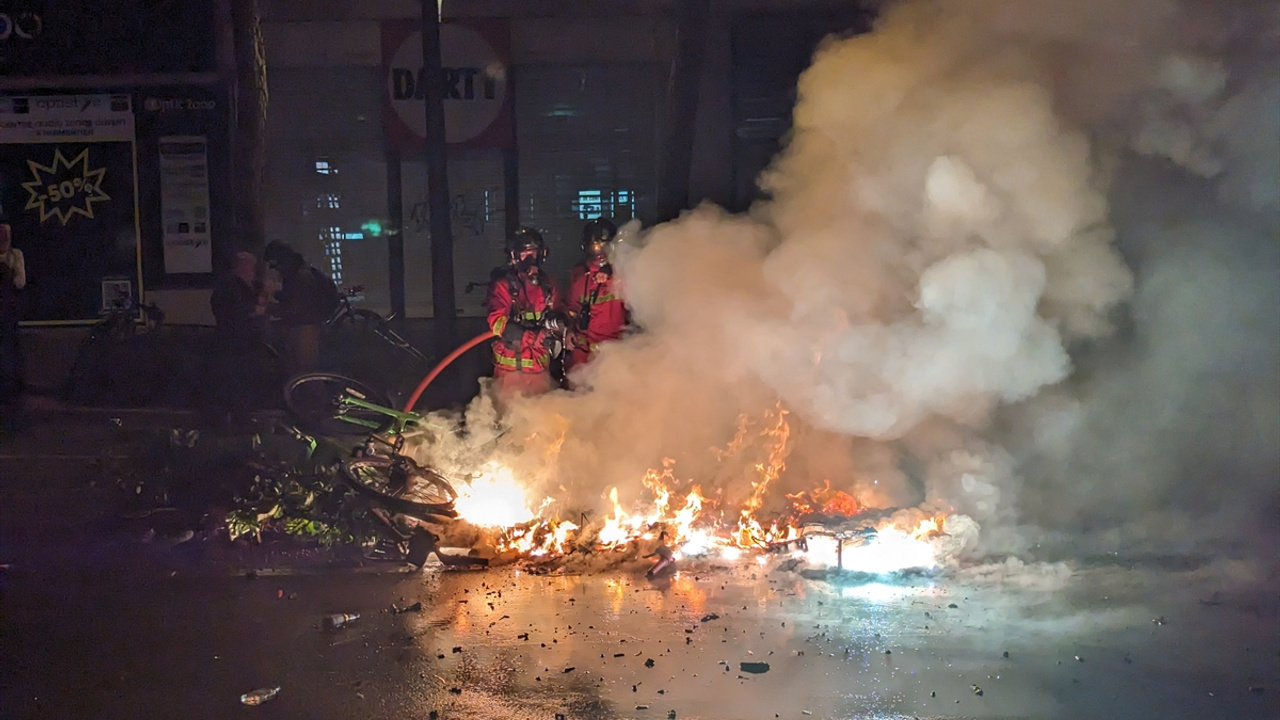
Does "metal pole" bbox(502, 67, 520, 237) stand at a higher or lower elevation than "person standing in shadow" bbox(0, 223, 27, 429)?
higher

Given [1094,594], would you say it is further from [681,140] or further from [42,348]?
[42,348]

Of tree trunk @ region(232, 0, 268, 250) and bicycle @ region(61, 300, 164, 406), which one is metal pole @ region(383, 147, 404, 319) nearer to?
tree trunk @ region(232, 0, 268, 250)

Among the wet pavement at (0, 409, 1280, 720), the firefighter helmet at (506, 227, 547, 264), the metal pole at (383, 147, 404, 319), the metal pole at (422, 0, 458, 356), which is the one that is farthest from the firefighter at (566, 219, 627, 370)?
the metal pole at (383, 147, 404, 319)

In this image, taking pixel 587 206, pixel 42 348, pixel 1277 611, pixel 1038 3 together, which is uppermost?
pixel 1038 3

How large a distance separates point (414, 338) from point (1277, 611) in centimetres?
897

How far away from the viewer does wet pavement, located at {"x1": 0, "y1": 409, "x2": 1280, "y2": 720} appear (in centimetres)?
439

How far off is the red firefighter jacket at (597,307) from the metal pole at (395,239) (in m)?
3.98

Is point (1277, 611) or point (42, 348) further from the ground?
point (42, 348)

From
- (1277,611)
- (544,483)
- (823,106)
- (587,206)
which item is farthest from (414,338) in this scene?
(1277,611)

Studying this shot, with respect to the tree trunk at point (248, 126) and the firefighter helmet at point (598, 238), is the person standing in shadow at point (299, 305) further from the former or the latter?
the firefighter helmet at point (598, 238)

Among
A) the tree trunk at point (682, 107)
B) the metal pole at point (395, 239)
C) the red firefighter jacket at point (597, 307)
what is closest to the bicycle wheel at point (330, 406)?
the red firefighter jacket at point (597, 307)

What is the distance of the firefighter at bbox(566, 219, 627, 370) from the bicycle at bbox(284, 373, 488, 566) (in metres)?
1.47

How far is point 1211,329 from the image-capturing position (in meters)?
7.64

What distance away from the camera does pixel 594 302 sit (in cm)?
845
